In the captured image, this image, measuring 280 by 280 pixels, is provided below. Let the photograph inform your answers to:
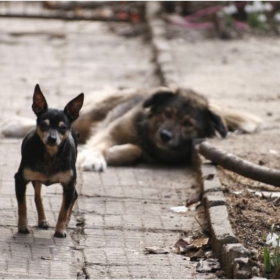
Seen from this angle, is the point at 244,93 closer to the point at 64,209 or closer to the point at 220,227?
the point at 220,227

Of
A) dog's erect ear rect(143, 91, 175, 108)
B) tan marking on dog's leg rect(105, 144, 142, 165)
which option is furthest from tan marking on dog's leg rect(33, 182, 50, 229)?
dog's erect ear rect(143, 91, 175, 108)

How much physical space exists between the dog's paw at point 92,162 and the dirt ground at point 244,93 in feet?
3.73

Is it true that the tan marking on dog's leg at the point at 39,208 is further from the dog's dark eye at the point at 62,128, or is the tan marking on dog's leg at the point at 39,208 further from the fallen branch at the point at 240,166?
the fallen branch at the point at 240,166

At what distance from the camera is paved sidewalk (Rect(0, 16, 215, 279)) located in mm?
6387

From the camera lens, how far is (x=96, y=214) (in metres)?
7.64

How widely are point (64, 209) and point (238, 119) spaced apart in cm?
383

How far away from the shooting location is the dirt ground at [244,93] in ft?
23.4

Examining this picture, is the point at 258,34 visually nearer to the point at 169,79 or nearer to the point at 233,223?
the point at 169,79

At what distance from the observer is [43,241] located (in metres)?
6.80

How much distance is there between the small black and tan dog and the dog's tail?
3425 mm

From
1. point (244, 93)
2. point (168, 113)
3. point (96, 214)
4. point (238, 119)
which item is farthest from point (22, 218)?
point (244, 93)

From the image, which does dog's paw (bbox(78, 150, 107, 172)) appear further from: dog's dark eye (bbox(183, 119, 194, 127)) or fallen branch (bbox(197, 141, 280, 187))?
dog's dark eye (bbox(183, 119, 194, 127))

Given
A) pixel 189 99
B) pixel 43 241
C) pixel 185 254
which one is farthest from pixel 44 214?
pixel 189 99

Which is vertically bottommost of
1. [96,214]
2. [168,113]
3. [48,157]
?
[168,113]
